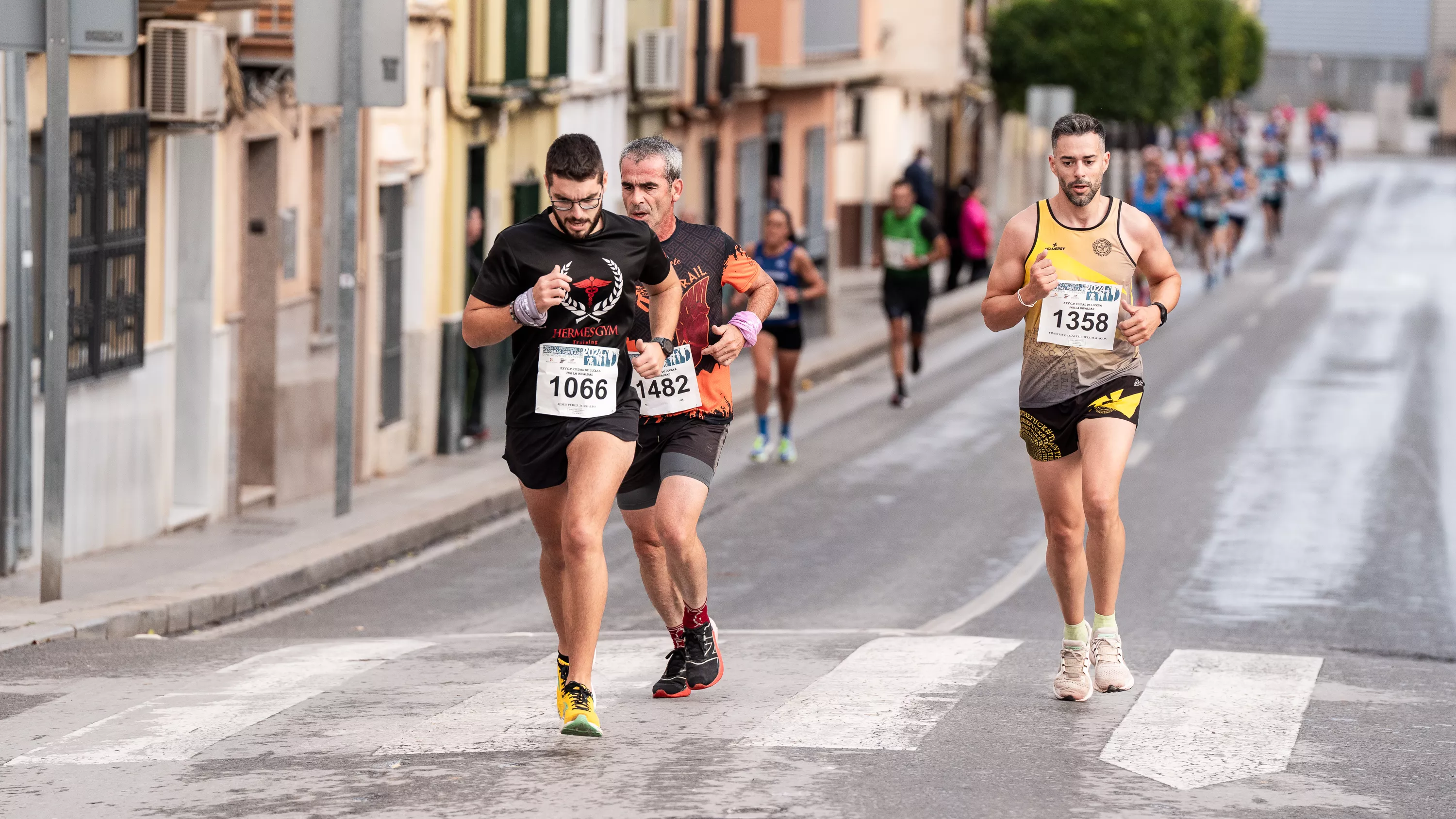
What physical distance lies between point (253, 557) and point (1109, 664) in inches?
241

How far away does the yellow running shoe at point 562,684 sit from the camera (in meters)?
7.08

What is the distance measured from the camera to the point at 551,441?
23.6 ft

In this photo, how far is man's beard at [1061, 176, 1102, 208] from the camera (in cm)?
771

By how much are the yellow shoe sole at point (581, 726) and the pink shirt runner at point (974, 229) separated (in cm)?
2896

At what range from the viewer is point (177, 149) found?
1417 centimetres

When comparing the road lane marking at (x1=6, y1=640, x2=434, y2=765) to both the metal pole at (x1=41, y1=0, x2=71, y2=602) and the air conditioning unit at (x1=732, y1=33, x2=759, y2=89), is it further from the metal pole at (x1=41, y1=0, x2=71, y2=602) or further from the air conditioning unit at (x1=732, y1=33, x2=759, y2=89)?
the air conditioning unit at (x1=732, y1=33, x2=759, y2=89)

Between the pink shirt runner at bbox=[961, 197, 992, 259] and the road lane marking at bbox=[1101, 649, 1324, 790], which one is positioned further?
the pink shirt runner at bbox=[961, 197, 992, 259]

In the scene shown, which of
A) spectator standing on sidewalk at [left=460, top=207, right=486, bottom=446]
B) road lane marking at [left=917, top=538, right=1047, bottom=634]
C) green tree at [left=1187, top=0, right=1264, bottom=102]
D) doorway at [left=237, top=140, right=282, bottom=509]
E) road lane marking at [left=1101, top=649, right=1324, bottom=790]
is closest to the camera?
road lane marking at [left=1101, top=649, right=1324, bottom=790]

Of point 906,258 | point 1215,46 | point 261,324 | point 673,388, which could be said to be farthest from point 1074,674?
point 1215,46

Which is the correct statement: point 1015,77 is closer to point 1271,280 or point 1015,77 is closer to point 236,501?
point 1271,280

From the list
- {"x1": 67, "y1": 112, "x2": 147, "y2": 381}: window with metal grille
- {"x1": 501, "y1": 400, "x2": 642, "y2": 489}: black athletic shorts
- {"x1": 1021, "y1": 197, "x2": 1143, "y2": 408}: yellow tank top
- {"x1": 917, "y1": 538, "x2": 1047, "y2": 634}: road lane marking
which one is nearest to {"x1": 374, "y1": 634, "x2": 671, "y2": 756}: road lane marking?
{"x1": 501, "y1": 400, "x2": 642, "y2": 489}: black athletic shorts

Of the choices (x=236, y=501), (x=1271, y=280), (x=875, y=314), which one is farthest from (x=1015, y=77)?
(x=236, y=501)

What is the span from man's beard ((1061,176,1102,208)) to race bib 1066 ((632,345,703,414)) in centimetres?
134

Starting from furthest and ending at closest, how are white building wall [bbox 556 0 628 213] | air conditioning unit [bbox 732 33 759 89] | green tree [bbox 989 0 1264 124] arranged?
green tree [bbox 989 0 1264 124], air conditioning unit [bbox 732 33 759 89], white building wall [bbox 556 0 628 213]
